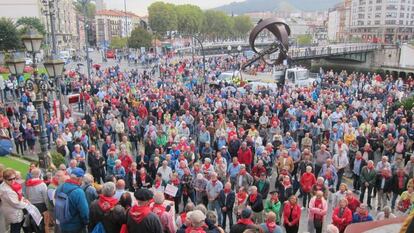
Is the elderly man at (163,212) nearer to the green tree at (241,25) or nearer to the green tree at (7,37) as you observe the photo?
the green tree at (7,37)

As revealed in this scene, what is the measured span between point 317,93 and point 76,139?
48.8 ft

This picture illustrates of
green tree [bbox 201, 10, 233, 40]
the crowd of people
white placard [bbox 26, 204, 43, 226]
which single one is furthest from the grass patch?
green tree [bbox 201, 10, 233, 40]

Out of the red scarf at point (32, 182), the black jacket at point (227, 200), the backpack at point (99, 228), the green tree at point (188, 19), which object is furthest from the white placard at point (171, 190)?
the green tree at point (188, 19)

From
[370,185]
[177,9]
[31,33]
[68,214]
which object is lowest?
[370,185]

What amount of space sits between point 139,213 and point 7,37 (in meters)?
49.3

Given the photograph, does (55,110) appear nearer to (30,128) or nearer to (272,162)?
(30,128)

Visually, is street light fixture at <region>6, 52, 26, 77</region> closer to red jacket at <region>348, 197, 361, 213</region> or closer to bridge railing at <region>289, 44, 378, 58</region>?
red jacket at <region>348, 197, 361, 213</region>

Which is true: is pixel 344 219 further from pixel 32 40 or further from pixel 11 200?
pixel 32 40

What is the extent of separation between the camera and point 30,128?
1423 centimetres

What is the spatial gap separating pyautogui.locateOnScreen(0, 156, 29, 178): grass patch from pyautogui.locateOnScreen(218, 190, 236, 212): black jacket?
23.9ft

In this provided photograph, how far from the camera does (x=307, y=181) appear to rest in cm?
916

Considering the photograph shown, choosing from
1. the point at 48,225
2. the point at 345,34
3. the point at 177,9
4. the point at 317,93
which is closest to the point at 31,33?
the point at 48,225

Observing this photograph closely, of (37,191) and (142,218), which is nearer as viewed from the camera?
(142,218)

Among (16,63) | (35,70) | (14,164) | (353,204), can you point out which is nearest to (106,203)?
(353,204)
